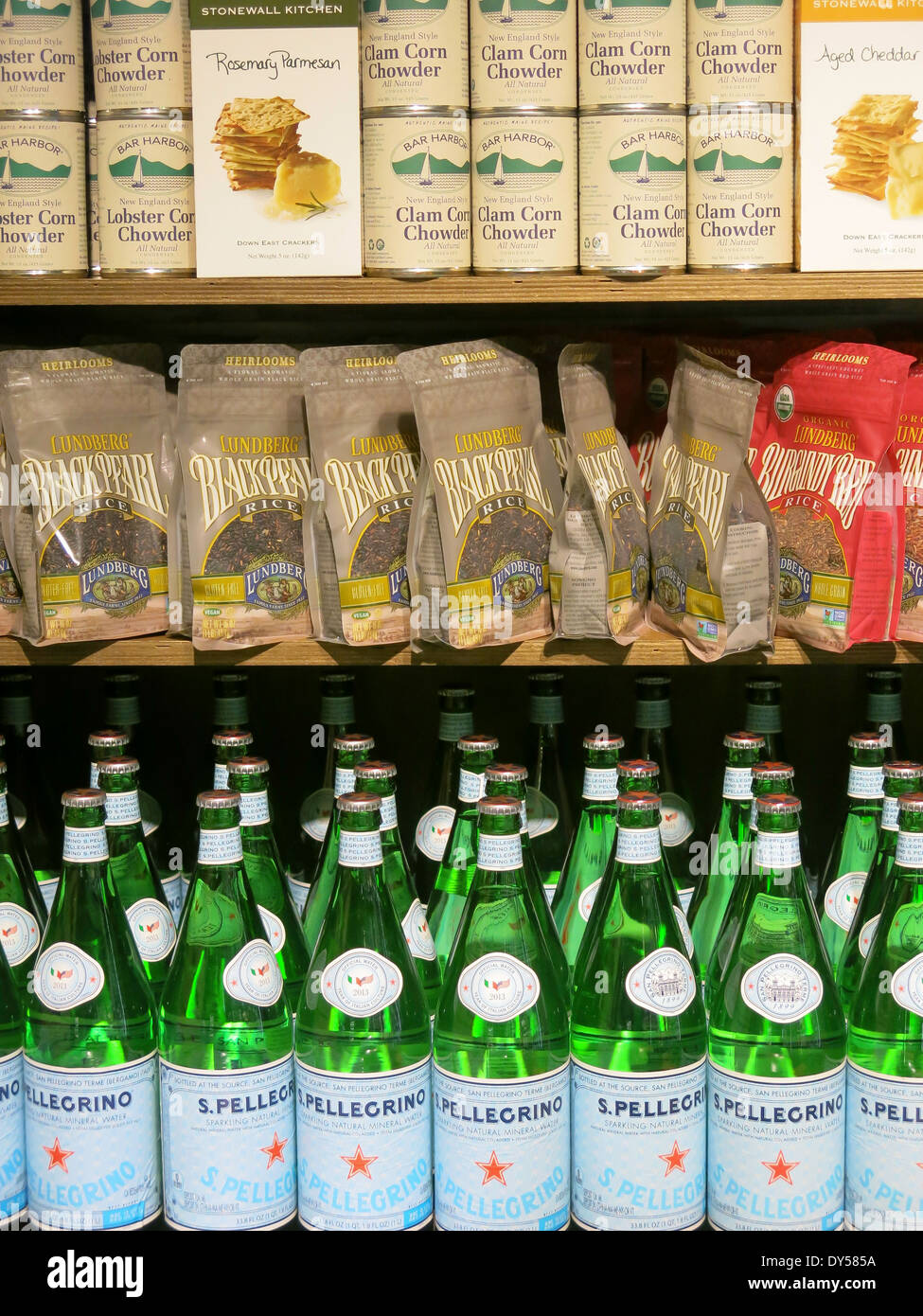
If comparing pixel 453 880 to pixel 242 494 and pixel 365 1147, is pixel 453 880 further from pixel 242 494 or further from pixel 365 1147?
pixel 242 494

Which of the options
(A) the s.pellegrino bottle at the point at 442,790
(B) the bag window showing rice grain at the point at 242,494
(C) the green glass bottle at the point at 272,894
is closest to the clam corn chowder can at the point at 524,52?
(B) the bag window showing rice grain at the point at 242,494

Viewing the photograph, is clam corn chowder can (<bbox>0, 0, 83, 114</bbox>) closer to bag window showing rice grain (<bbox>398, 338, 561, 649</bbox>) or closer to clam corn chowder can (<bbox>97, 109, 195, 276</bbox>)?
clam corn chowder can (<bbox>97, 109, 195, 276</bbox>)

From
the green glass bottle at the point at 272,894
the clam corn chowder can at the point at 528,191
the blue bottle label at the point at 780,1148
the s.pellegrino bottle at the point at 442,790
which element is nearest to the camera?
the blue bottle label at the point at 780,1148

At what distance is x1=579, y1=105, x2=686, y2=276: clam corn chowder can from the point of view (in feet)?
4.14

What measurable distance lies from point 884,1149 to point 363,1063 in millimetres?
516

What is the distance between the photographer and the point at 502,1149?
45.9 inches

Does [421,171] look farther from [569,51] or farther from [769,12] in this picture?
[769,12]

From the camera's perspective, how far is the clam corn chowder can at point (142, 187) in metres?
1.28

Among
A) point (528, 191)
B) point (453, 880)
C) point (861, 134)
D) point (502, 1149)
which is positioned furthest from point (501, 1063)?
point (861, 134)

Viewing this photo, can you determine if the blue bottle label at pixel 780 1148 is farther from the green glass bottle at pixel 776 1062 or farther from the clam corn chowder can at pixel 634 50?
the clam corn chowder can at pixel 634 50

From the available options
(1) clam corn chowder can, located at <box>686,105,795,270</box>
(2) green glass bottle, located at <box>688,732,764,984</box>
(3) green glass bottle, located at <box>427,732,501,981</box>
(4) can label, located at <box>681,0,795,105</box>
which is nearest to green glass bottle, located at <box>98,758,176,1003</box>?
(3) green glass bottle, located at <box>427,732,501,981</box>

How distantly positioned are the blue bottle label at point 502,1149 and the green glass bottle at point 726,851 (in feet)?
1.14
